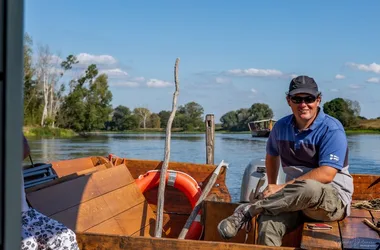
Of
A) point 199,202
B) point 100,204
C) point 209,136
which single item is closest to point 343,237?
point 199,202

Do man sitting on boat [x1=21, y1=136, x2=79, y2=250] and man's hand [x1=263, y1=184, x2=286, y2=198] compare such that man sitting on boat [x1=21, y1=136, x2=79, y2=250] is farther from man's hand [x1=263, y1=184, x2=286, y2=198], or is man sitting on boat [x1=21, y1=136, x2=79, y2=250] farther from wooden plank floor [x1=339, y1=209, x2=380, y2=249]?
wooden plank floor [x1=339, y1=209, x2=380, y2=249]

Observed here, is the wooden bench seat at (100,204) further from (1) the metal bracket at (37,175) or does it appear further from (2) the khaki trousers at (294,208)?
(2) the khaki trousers at (294,208)

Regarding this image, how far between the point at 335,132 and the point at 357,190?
5.92ft

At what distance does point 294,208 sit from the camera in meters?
3.21

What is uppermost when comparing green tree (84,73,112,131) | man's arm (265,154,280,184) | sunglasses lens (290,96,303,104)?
green tree (84,73,112,131)

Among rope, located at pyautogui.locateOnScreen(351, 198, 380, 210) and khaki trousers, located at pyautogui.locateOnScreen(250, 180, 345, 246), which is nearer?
khaki trousers, located at pyautogui.locateOnScreen(250, 180, 345, 246)

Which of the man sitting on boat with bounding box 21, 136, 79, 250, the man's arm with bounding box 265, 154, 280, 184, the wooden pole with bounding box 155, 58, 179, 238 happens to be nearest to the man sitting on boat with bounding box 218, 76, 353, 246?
the man's arm with bounding box 265, 154, 280, 184

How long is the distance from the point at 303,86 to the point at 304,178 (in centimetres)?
57

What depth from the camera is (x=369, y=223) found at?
10.8 feet

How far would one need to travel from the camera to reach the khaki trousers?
3.13 metres

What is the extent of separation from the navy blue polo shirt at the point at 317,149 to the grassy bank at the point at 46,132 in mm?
39196

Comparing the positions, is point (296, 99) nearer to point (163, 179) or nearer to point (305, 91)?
point (305, 91)

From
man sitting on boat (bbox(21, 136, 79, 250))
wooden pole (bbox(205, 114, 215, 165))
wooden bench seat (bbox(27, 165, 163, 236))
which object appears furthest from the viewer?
wooden pole (bbox(205, 114, 215, 165))

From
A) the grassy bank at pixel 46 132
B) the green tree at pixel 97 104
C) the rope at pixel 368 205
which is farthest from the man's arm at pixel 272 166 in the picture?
the green tree at pixel 97 104
